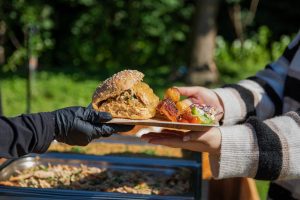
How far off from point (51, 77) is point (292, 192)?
19.7 feet

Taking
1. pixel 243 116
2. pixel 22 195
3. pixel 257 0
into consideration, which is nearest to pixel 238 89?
pixel 243 116

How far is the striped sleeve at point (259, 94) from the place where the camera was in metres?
2.64

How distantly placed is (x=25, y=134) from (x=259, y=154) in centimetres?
87

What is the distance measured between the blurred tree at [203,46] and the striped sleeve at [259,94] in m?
4.90

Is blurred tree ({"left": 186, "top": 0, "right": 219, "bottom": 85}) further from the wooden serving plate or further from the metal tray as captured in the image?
the wooden serving plate

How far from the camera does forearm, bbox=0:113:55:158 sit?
187 cm

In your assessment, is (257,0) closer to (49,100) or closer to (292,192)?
(49,100)

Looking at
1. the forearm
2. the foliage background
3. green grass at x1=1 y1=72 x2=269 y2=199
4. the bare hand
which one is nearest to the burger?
the bare hand

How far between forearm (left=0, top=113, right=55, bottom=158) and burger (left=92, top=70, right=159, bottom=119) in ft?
0.92

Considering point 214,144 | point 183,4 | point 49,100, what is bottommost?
point 49,100

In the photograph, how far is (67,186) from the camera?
2.63 metres

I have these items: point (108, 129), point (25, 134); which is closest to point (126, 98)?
point (108, 129)

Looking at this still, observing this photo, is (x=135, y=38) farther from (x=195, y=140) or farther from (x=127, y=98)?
(x=195, y=140)

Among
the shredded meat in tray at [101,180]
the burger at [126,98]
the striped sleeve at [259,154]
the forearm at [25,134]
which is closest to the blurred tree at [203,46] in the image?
the shredded meat in tray at [101,180]
